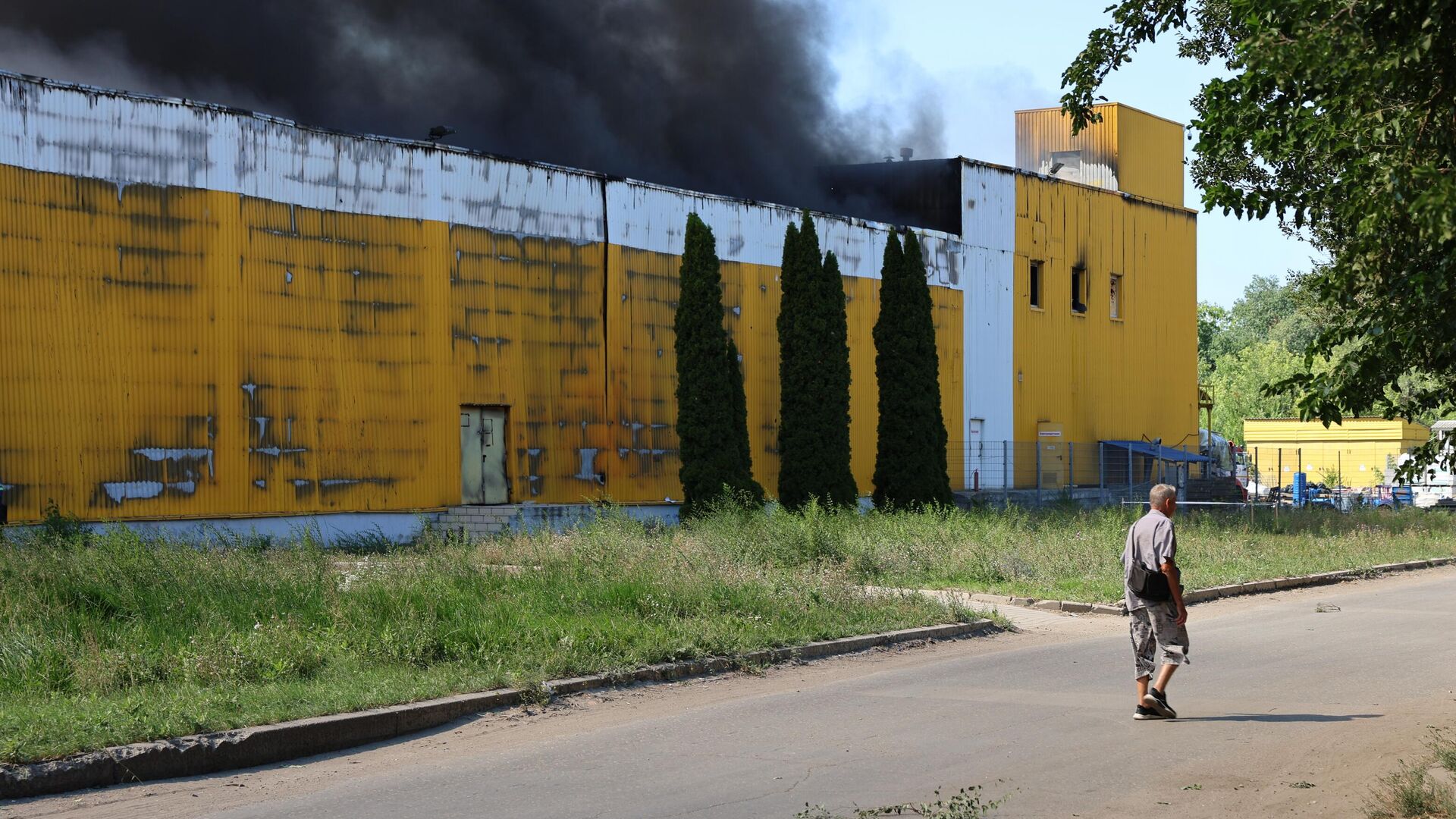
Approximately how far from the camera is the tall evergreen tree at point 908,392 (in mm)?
33844

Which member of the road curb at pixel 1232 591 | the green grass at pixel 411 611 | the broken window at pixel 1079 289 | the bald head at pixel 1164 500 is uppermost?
the broken window at pixel 1079 289

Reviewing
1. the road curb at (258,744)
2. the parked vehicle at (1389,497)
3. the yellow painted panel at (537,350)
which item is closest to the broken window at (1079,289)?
the parked vehicle at (1389,497)

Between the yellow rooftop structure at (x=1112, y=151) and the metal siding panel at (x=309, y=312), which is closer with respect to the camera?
the metal siding panel at (x=309, y=312)

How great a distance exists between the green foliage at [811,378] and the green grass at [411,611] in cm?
1017

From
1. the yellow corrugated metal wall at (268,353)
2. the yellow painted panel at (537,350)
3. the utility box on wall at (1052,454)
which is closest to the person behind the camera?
the yellow corrugated metal wall at (268,353)

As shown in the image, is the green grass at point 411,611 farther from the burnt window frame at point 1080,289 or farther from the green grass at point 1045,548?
the burnt window frame at point 1080,289

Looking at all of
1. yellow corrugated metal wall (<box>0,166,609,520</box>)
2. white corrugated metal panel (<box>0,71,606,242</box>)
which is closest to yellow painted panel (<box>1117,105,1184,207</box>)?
white corrugated metal panel (<box>0,71,606,242</box>)

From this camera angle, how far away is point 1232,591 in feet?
64.8

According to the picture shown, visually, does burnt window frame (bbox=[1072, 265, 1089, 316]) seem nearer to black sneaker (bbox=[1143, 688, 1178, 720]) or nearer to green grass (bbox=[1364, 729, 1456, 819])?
black sneaker (bbox=[1143, 688, 1178, 720])

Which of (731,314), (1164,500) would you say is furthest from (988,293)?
(1164,500)

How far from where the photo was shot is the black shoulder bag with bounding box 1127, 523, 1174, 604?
1025cm

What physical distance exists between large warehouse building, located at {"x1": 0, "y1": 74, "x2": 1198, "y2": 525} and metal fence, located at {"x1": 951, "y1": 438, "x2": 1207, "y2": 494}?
1060mm

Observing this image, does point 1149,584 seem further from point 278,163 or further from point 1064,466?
point 1064,466

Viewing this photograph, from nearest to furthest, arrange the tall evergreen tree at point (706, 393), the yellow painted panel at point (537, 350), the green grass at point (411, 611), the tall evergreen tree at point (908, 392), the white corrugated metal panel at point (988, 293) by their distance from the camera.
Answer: the green grass at point (411, 611)
the yellow painted panel at point (537, 350)
the tall evergreen tree at point (706, 393)
the tall evergreen tree at point (908, 392)
the white corrugated metal panel at point (988, 293)
